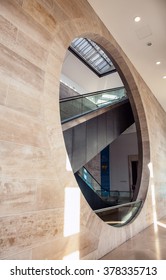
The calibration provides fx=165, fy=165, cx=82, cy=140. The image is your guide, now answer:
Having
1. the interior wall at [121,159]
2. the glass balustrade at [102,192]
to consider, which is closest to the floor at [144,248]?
the glass balustrade at [102,192]

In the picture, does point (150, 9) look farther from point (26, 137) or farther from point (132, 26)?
point (26, 137)

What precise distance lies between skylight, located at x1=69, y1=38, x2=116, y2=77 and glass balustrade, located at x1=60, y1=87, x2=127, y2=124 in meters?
3.18

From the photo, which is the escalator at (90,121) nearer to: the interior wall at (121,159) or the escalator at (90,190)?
the escalator at (90,190)

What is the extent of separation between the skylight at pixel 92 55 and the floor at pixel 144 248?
833 cm

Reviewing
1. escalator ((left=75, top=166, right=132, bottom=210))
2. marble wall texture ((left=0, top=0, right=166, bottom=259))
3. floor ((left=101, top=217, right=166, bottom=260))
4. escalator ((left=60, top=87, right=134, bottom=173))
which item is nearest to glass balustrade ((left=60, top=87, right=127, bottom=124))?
escalator ((left=60, top=87, right=134, bottom=173))

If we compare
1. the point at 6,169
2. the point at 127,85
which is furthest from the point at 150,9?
the point at 6,169

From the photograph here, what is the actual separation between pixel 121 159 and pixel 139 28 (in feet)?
28.2

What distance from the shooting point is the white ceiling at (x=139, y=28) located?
117 inches

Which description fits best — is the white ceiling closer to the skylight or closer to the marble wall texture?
the marble wall texture

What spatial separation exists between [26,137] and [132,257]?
7.04 ft

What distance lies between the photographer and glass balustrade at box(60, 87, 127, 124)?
4.78m

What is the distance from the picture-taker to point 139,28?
3445mm

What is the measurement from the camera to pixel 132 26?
11.2 ft

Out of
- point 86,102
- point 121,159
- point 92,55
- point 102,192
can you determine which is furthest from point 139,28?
point 121,159
